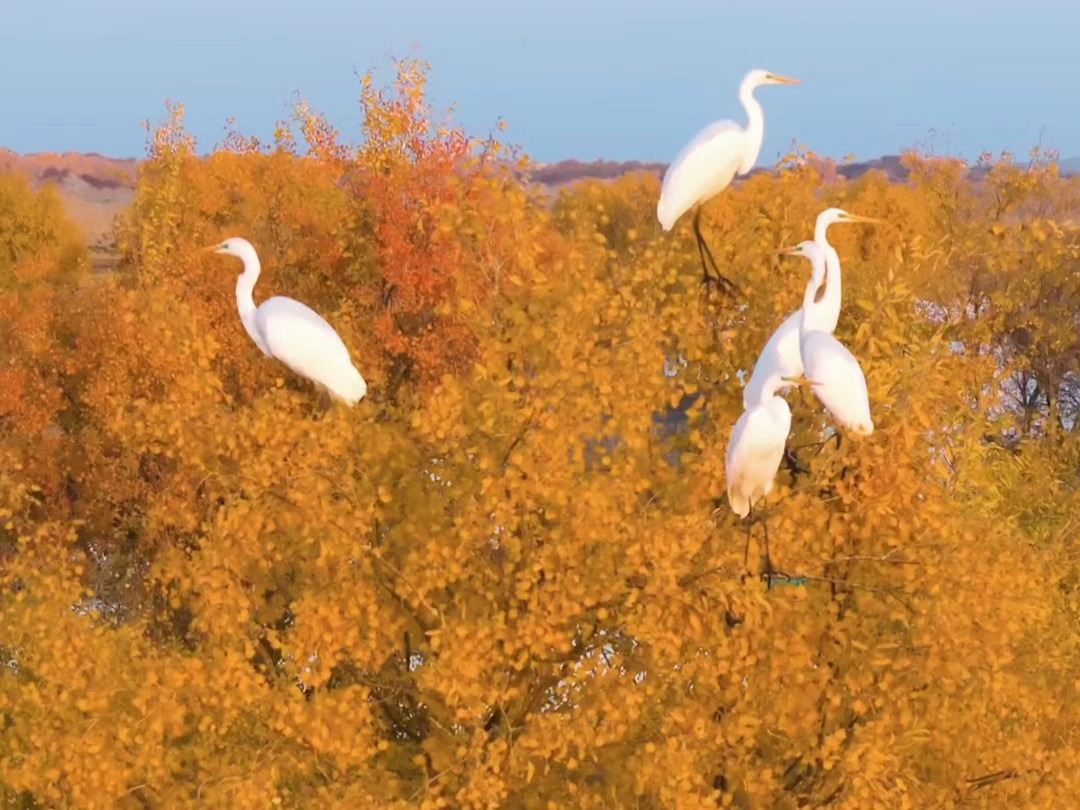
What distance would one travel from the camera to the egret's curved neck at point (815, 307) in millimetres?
13116

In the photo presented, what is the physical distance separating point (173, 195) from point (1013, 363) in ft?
89.9

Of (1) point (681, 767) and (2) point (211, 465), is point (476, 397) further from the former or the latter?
(1) point (681, 767)

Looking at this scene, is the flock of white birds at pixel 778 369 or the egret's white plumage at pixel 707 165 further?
the egret's white plumage at pixel 707 165

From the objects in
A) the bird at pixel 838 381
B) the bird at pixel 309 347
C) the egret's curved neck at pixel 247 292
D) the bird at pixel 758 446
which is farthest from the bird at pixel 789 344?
the egret's curved neck at pixel 247 292

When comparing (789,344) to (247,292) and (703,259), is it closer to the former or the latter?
(703,259)

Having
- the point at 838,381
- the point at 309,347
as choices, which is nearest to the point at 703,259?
the point at 838,381

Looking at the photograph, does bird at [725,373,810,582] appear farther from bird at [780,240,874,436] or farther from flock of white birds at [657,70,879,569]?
bird at [780,240,874,436]

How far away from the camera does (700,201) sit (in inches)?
643

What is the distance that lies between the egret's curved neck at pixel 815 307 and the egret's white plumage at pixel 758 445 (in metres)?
1.50

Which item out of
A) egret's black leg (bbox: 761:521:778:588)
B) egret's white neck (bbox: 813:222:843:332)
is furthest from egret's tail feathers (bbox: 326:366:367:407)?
egret's black leg (bbox: 761:521:778:588)

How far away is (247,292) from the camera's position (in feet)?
65.7

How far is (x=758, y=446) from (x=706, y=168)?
604cm

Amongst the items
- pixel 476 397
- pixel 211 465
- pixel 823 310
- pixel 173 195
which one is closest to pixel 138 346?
pixel 173 195

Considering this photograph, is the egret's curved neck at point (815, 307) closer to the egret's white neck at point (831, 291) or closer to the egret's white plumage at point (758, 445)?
the egret's white neck at point (831, 291)
